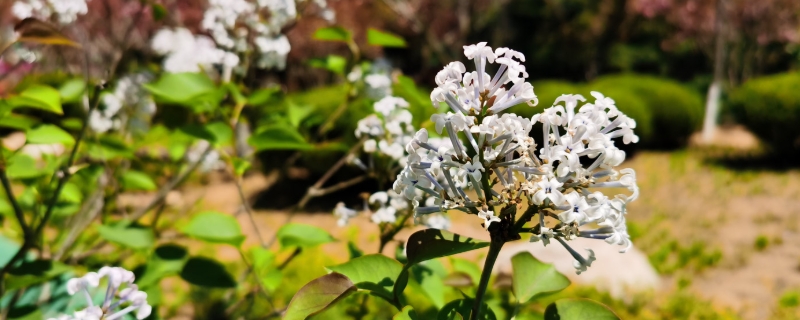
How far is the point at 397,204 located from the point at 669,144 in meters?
10.8

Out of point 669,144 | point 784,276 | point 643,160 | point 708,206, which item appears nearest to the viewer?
point 784,276

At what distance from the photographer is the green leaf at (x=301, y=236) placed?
5.11ft

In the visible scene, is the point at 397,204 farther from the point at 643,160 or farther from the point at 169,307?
the point at 643,160

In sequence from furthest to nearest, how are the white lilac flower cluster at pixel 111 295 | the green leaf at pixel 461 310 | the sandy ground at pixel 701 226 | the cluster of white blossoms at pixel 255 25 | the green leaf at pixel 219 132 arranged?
1. the sandy ground at pixel 701 226
2. the cluster of white blossoms at pixel 255 25
3. the green leaf at pixel 219 132
4. the green leaf at pixel 461 310
5. the white lilac flower cluster at pixel 111 295

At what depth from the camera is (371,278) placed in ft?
3.26

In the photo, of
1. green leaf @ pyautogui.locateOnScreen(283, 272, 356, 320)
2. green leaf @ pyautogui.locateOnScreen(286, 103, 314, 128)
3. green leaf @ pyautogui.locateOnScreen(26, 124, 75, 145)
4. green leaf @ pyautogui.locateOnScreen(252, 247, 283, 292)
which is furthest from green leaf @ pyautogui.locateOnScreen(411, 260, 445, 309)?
green leaf @ pyautogui.locateOnScreen(26, 124, 75, 145)

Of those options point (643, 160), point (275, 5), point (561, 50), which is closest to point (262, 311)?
point (275, 5)

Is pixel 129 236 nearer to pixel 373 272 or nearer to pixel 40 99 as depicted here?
pixel 40 99

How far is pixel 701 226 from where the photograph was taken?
241 inches

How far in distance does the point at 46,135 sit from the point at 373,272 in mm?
1051

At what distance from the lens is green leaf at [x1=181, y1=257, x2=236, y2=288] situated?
154cm

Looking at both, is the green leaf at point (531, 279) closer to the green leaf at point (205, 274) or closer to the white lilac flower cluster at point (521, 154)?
the white lilac flower cluster at point (521, 154)

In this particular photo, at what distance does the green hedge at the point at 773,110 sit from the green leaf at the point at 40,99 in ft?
30.2

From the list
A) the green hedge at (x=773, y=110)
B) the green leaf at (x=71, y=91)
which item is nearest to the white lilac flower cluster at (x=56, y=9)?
the green leaf at (x=71, y=91)
